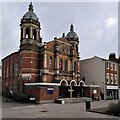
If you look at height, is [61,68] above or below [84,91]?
above

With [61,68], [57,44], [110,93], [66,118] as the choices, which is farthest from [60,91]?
[66,118]

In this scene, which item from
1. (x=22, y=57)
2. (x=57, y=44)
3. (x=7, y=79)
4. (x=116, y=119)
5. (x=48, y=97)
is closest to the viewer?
(x=116, y=119)

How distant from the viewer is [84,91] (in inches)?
1737

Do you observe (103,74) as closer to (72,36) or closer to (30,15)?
(72,36)

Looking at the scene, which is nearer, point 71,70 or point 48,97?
point 48,97

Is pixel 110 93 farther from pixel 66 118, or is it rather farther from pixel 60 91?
pixel 66 118

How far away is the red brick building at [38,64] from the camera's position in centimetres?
3772

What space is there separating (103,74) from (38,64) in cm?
1578

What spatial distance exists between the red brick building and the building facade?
16.0ft

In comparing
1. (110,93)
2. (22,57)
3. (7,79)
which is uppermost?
(22,57)

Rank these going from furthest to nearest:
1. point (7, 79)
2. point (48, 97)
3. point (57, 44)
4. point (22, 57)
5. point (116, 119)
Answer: point (7, 79), point (57, 44), point (22, 57), point (48, 97), point (116, 119)

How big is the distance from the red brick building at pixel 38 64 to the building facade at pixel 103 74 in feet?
16.0

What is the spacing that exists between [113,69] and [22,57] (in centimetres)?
2326

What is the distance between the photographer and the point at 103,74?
155ft
